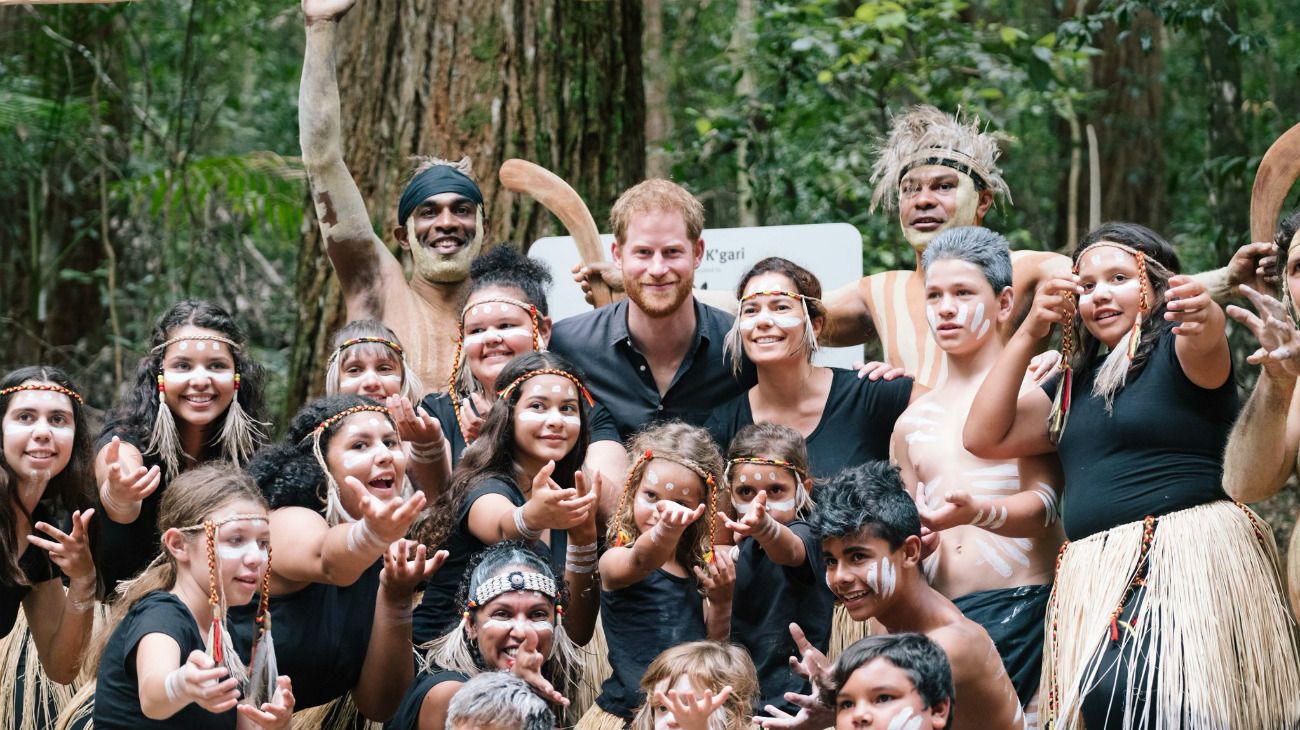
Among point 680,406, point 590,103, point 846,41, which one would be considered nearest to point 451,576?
point 680,406

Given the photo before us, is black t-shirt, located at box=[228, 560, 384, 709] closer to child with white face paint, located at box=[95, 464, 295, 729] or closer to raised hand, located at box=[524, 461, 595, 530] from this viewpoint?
child with white face paint, located at box=[95, 464, 295, 729]

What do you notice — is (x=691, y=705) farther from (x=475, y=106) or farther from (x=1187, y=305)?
(x=475, y=106)

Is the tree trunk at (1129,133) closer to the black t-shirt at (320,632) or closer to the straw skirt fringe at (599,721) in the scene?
the straw skirt fringe at (599,721)

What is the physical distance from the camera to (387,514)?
11.9 ft

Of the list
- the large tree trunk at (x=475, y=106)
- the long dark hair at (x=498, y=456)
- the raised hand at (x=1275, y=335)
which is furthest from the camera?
the large tree trunk at (x=475, y=106)

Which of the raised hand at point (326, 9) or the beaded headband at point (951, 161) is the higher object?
the raised hand at point (326, 9)

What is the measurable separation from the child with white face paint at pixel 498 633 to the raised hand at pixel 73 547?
3.17ft

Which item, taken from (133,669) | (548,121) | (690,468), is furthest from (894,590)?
(548,121)

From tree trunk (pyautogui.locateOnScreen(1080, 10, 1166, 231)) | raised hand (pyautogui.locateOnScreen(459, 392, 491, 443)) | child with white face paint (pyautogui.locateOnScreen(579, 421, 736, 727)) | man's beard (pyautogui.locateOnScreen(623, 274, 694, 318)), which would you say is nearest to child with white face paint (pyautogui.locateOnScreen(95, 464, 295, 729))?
raised hand (pyautogui.locateOnScreen(459, 392, 491, 443))

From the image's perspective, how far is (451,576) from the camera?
13.7 feet

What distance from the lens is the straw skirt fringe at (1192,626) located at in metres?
3.58

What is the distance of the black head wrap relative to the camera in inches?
203

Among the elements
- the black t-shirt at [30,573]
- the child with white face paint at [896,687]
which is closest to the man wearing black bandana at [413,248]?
the black t-shirt at [30,573]

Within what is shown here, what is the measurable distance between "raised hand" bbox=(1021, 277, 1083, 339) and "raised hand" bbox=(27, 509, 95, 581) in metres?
2.54
